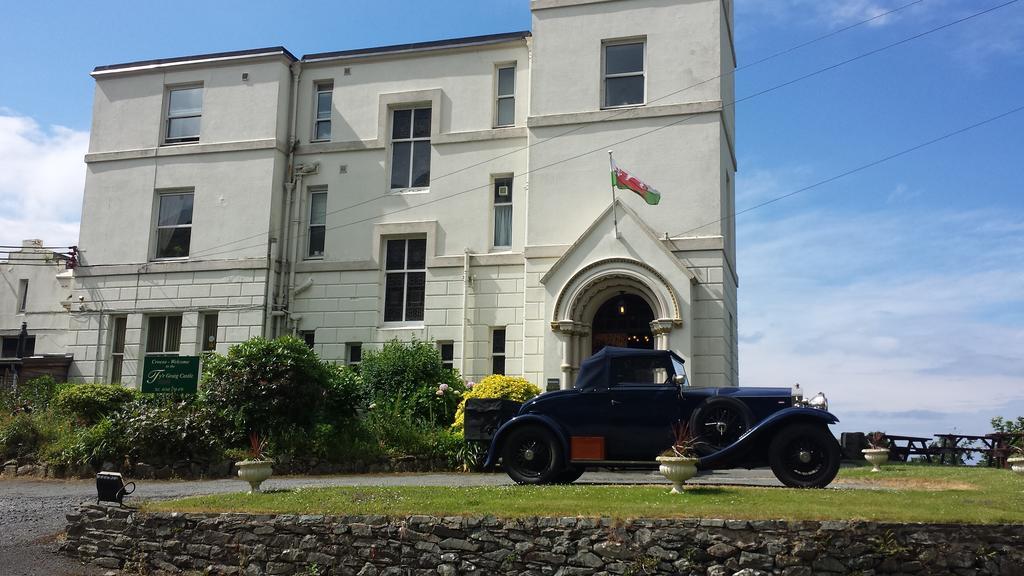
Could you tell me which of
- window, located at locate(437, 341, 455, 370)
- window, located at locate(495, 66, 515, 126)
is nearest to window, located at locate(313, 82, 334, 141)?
window, located at locate(495, 66, 515, 126)

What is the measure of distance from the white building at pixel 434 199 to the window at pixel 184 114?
0.06 meters

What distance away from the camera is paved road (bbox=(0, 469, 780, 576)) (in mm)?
12156

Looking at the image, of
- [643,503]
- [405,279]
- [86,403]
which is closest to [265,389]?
[86,403]

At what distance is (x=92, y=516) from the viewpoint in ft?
41.2

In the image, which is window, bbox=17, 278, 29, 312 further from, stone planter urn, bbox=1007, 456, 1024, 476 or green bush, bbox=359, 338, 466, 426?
stone planter urn, bbox=1007, 456, 1024, 476

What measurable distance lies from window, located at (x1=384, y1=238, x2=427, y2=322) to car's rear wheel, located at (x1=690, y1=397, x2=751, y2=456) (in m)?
13.4

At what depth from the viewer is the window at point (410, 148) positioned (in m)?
26.2

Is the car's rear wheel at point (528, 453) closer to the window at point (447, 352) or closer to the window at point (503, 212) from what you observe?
the window at point (447, 352)

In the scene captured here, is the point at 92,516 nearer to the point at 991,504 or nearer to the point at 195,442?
the point at 195,442

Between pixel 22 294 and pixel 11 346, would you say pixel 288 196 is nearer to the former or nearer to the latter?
pixel 22 294

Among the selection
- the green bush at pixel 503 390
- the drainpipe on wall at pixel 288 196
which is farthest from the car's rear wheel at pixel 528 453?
the drainpipe on wall at pixel 288 196

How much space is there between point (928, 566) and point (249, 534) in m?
8.06

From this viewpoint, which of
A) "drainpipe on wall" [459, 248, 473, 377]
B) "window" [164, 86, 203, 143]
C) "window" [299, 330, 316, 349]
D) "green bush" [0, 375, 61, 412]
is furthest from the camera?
"window" [164, 86, 203, 143]

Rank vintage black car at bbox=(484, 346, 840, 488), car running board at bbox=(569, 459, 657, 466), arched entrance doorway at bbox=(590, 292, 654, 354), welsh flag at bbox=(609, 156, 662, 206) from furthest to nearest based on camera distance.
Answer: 1. arched entrance doorway at bbox=(590, 292, 654, 354)
2. welsh flag at bbox=(609, 156, 662, 206)
3. car running board at bbox=(569, 459, 657, 466)
4. vintage black car at bbox=(484, 346, 840, 488)
